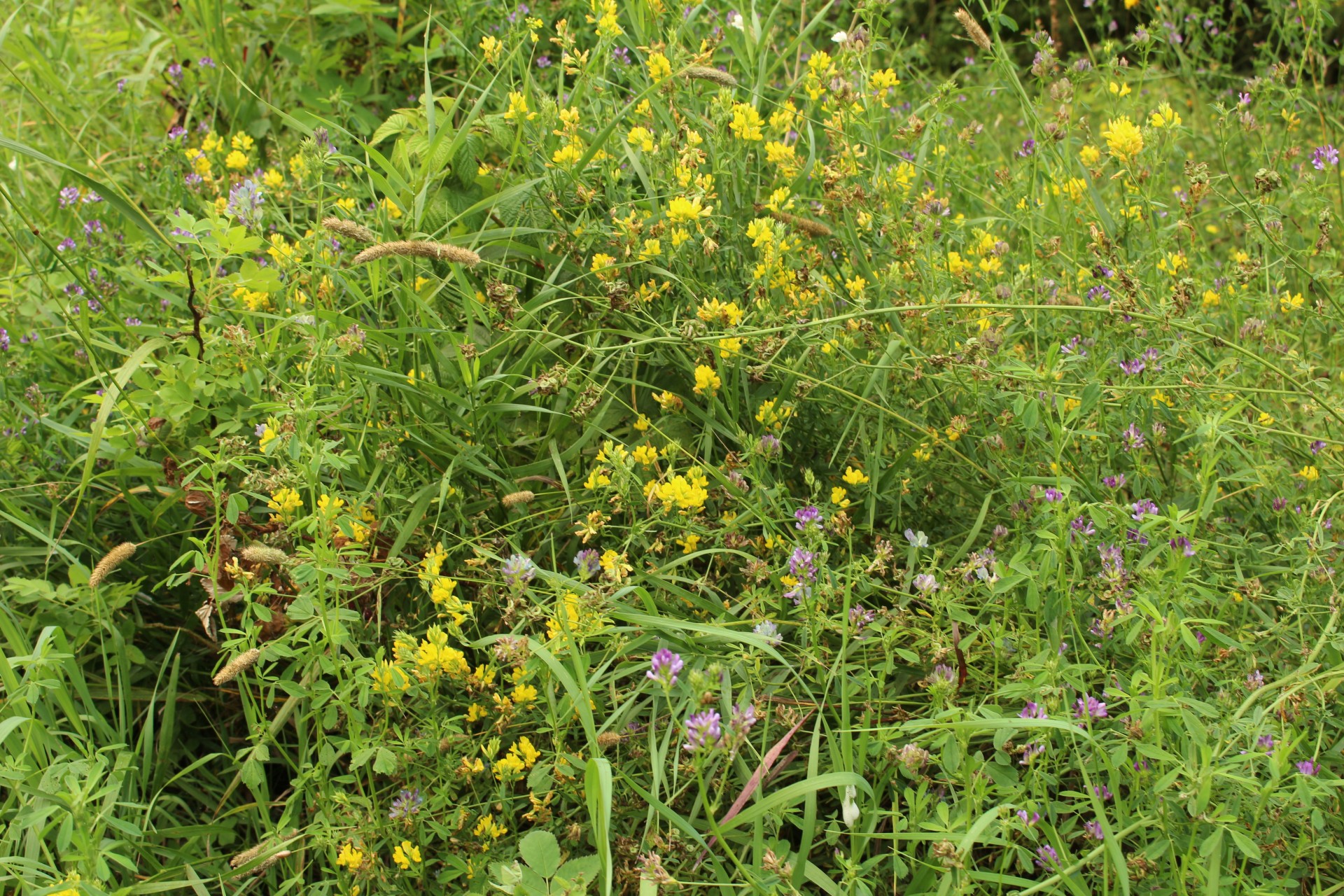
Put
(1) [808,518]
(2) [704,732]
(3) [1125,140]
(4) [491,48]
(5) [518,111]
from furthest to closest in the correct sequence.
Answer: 1. (4) [491,48]
2. (5) [518,111]
3. (3) [1125,140]
4. (1) [808,518]
5. (2) [704,732]

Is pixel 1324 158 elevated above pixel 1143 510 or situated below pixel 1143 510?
above

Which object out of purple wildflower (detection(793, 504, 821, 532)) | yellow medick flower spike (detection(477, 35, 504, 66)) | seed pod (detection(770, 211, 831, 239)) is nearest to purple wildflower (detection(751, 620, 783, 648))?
purple wildflower (detection(793, 504, 821, 532))

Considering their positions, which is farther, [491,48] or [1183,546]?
[491,48]

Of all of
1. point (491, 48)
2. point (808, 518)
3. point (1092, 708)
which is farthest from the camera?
point (491, 48)

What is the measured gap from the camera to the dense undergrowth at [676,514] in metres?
1.55

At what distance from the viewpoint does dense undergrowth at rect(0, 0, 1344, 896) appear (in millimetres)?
1554

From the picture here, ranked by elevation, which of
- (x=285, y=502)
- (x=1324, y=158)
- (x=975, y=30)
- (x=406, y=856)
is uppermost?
(x=975, y=30)

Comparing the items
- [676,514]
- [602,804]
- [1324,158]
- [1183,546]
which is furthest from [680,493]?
[1324,158]

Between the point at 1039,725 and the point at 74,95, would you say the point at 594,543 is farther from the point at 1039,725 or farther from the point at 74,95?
the point at 74,95

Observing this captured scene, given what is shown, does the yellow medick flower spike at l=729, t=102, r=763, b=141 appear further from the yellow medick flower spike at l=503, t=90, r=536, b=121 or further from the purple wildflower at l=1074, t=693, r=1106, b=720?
the purple wildflower at l=1074, t=693, r=1106, b=720

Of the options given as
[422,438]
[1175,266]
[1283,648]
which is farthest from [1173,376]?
[422,438]

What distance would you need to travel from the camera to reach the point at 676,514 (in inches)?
74.8

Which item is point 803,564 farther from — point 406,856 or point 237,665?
point 237,665

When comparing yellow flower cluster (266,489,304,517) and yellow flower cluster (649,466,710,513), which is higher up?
yellow flower cluster (649,466,710,513)
